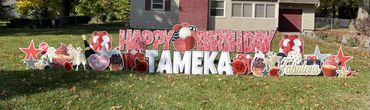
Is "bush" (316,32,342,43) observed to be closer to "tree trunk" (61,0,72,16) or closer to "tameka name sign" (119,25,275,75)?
"tameka name sign" (119,25,275,75)

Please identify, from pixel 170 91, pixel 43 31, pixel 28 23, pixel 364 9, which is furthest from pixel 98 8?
pixel 170 91

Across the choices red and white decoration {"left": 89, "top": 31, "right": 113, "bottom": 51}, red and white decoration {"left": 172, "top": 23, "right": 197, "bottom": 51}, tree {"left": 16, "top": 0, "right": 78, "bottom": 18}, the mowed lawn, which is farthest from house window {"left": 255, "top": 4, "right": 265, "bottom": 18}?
tree {"left": 16, "top": 0, "right": 78, "bottom": 18}

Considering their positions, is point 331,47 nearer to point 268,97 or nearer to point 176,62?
point 176,62

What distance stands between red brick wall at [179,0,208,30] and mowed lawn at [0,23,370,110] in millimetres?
20763

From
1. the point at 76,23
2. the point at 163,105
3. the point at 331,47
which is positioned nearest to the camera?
the point at 163,105

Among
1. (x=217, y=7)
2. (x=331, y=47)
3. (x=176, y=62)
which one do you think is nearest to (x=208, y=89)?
(x=176, y=62)

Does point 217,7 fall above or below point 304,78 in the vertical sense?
above

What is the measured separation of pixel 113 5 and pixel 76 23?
16944mm

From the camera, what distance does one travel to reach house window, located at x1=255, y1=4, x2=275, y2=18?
111 feet

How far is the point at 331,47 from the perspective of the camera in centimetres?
2323

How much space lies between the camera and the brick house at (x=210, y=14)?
32.7 meters

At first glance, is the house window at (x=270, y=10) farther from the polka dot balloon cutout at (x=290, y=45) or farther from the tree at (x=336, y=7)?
the tree at (x=336, y=7)

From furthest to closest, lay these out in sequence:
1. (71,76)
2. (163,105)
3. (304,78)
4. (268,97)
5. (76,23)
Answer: (76,23) → (304,78) → (71,76) → (268,97) → (163,105)

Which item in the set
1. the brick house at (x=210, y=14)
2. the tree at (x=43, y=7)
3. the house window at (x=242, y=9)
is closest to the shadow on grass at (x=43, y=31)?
the brick house at (x=210, y=14)
